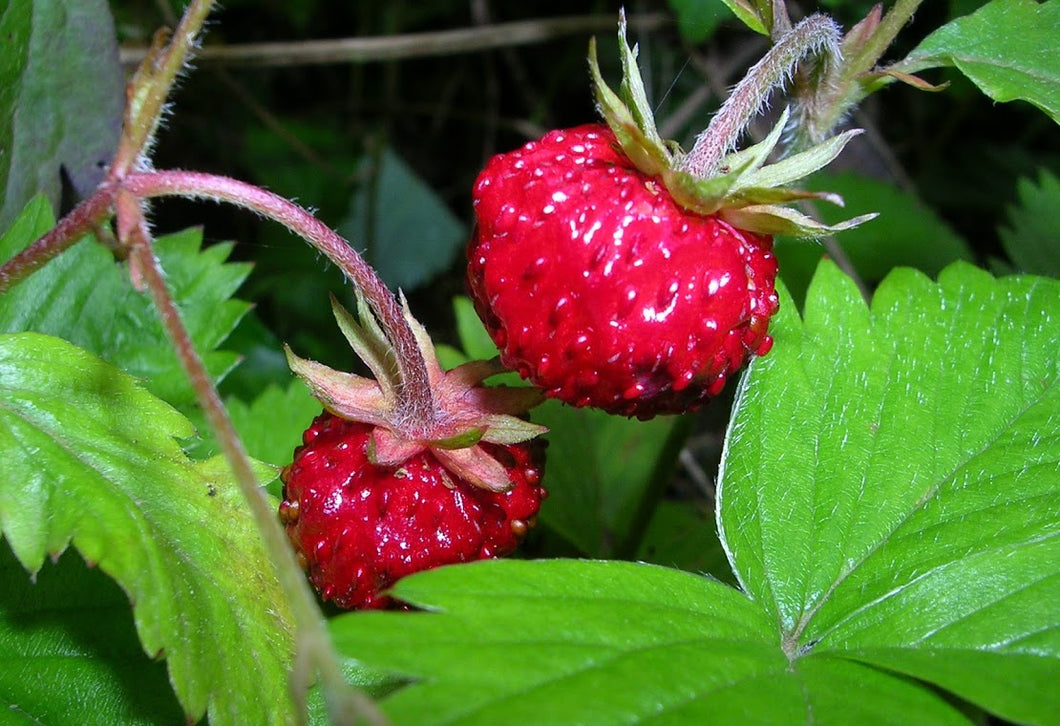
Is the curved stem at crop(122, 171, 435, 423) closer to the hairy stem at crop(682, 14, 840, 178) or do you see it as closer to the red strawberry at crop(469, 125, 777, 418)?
the red strawberry at crop(469, 125, 777, 418)

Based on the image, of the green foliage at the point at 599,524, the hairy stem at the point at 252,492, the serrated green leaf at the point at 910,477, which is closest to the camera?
the hairy stem at the point at 252,492

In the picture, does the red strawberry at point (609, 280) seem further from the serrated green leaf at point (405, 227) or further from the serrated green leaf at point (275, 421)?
the serrated green leaf at point (405, 227)

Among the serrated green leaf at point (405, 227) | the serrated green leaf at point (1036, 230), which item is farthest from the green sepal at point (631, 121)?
the serrated green leaf at point (405, 227)

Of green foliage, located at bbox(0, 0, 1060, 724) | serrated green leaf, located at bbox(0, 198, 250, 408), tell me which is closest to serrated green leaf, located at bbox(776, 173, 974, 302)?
green foliage, located at bbox(0, 0, 1060, 724)

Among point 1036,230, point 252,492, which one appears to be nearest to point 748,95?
point 252,492

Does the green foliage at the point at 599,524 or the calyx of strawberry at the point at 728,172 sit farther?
the calyx of strawberry at the point at 728,172
